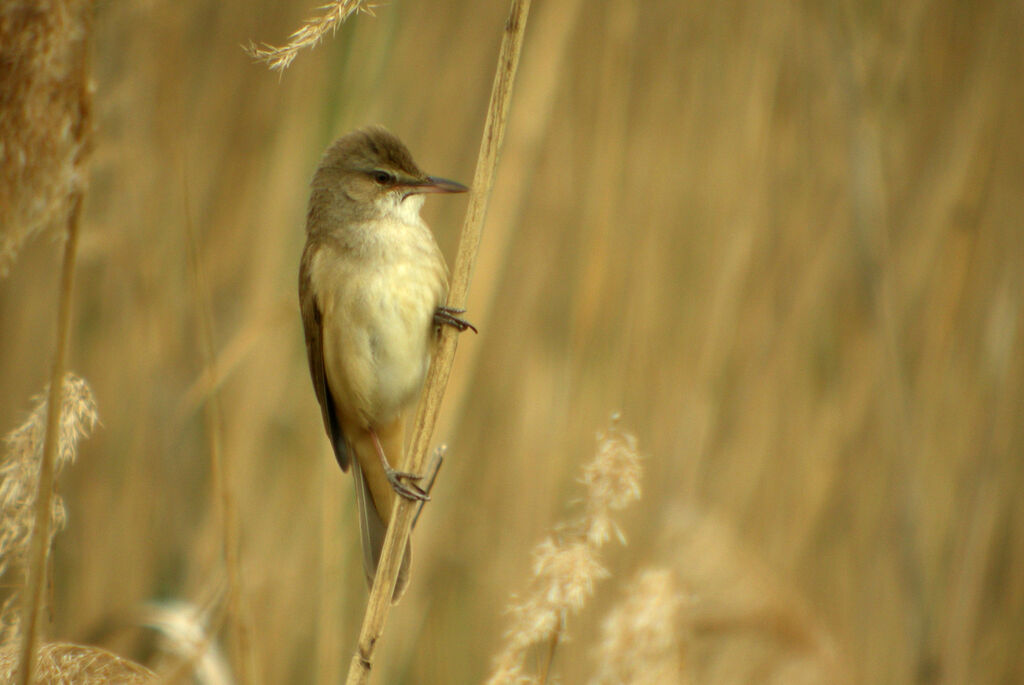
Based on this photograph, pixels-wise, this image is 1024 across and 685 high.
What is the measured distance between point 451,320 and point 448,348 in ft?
1.03

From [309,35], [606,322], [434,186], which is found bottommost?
[309,35]

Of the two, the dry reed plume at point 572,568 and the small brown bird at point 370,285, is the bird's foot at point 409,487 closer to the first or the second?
the small brown bird at point 370,285

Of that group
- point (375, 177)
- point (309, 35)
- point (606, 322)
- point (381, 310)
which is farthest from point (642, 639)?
point (606, 322)

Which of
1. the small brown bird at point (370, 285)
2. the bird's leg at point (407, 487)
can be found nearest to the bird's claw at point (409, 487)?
the bird's leg at point (407, 487)

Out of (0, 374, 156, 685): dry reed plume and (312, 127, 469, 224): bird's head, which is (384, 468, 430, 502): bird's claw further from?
(312, 127, 469, 224): bird's head

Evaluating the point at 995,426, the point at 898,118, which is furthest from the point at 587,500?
the point at 898,118

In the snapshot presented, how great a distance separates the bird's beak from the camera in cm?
222

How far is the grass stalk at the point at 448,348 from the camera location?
1.50 m

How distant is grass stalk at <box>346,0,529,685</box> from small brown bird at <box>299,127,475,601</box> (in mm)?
513

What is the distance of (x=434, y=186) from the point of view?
90.5 inches

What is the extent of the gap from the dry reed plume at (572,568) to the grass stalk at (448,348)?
272 millimetres

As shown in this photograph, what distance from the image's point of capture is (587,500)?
1.36 m

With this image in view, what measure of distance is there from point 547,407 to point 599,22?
4.35ft

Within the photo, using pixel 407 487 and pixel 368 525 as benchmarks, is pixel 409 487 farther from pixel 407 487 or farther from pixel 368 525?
pixel 368 525
